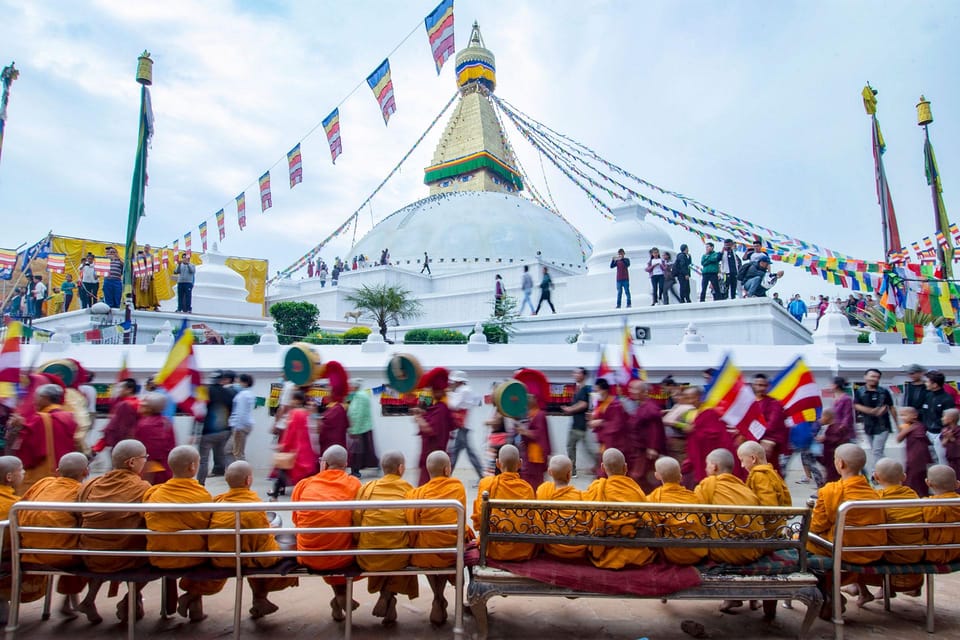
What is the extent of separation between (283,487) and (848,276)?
1152 centimetres

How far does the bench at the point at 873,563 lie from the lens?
114 inches

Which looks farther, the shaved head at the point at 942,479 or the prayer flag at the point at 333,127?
the prayer flag at the point at 333,127

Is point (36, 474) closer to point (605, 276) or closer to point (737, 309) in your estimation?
point (737, 309)

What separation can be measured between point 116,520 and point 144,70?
1155 cm

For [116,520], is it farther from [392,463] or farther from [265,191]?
[265,191]

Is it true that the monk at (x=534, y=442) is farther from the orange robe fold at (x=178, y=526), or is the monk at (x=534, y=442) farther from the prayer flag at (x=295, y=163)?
the prayer flag at (x=295, y=163)

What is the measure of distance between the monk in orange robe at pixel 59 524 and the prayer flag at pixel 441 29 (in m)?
12.6

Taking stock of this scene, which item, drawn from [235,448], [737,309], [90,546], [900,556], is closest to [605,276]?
[737,309]

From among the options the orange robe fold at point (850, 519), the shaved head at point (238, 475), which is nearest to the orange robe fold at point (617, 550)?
the orange robe fold at point (850, 519)

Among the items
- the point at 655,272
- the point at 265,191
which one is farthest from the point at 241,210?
the point at 655,272

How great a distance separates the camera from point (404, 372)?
5.68 metres

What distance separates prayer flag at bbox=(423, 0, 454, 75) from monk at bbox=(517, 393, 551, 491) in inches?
429

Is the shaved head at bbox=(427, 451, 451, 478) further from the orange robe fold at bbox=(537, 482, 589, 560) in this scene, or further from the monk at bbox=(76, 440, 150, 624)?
the monk at bbox=(76, 440, 150, 624)

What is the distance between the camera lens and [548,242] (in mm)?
27219
